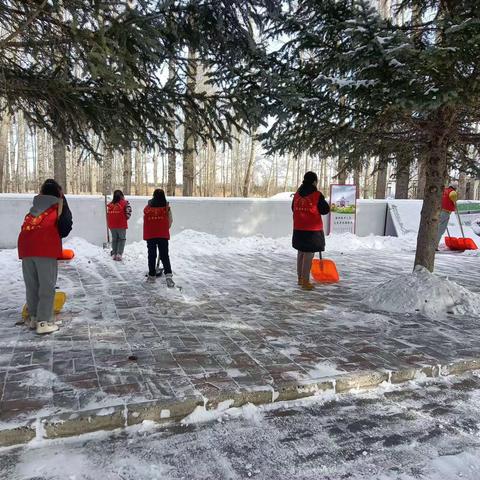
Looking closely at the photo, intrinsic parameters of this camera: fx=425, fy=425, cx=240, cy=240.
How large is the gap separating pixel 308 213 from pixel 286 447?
4543 millimetres

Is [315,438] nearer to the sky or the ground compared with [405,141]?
nearer to the ground

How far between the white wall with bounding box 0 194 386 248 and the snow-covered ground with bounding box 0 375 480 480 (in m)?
9.11

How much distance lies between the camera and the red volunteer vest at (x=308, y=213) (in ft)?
22.3

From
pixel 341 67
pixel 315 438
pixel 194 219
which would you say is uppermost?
pixel 341 67

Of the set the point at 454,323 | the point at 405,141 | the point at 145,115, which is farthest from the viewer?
the point at 405,141

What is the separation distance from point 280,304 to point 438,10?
476 centimetres

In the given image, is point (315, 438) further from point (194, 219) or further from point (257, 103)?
point (194, 219)

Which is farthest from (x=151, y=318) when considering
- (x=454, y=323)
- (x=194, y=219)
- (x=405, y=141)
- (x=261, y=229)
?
(x=261, y=229)

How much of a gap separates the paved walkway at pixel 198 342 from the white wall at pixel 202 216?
13.3 ft

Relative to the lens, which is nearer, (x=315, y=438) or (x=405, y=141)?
(x=315, y=438)

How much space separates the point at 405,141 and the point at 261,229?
722cm

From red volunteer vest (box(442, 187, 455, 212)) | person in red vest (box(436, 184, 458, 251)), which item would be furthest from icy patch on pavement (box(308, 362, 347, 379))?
red volunteer vest (box(442, 187, 455, 212))

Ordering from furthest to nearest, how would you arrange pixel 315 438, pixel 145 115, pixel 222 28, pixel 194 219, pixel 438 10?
1. pixel 194 219
2. pixel 438 10
3. pixel 145 115
4. pixel 222 28
5. pixel 315 438

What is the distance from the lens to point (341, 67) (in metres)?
5.30
